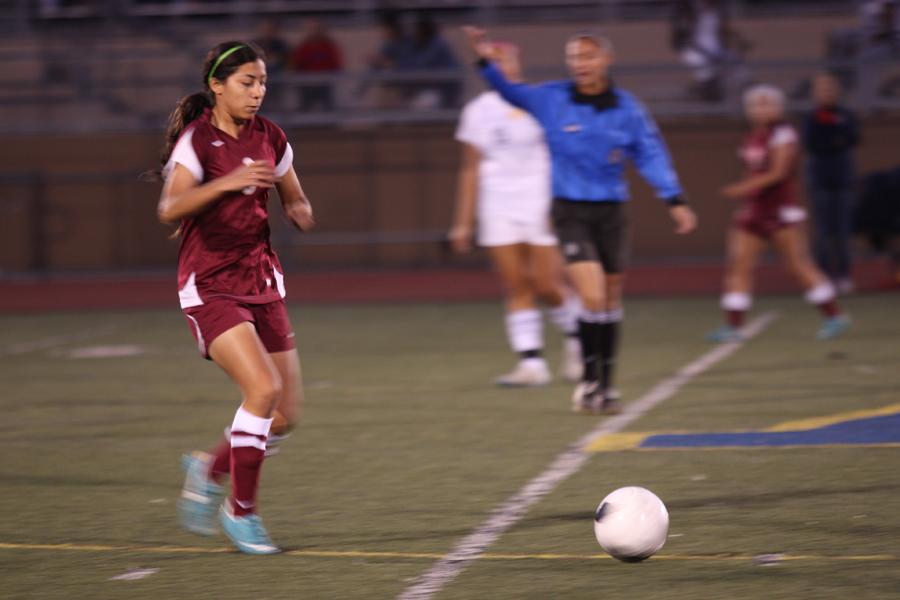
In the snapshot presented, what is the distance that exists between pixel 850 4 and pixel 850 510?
18573mm

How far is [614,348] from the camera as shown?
9320 mm

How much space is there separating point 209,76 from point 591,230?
390cm

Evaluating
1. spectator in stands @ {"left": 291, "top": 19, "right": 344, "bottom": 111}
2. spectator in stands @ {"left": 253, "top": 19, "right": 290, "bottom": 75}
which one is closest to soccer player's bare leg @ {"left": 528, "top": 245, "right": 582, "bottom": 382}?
spectator in stands @ {"left": 291, "top": 19, "right": 344, "bottom": 111}

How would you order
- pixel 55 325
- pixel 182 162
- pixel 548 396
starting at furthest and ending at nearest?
pixel 55 325 < pixel 548 396 < pixel 182 162

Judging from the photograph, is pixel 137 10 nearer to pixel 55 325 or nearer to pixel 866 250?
pixel 55 325

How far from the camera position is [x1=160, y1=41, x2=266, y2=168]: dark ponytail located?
577 centimetres

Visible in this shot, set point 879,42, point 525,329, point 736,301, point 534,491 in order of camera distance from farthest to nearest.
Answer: point 879,42 → point 736,301 → point 525,329 → point 534,491

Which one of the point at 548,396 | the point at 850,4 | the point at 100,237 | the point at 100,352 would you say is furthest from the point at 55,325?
the point at 850,4

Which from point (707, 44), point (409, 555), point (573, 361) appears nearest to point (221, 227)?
point (409, 555)

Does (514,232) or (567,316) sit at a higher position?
(514,232)

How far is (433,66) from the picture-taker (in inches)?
904

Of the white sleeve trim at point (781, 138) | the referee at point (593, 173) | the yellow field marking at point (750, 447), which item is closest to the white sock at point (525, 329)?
the referee at point (593, 173)

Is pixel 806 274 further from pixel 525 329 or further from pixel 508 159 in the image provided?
pixel 508 159

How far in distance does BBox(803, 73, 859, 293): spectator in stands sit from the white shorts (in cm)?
633
